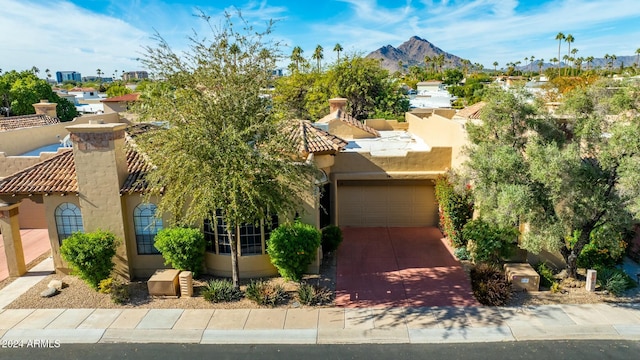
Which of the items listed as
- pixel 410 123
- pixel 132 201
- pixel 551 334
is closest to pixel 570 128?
pixel 551 334

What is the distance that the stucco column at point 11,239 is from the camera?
50.4 feet

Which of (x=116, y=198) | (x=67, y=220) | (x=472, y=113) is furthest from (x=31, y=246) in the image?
(x=472, y=113)

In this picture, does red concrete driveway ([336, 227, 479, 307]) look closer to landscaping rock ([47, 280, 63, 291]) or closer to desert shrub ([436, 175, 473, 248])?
desert shrub ([436, 175, 473, 248])

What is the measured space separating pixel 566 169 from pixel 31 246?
20722 mm

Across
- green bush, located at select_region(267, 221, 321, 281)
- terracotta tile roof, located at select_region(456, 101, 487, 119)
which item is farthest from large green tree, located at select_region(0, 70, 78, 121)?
green bush, located at select_region(267, 221, 321, 281)

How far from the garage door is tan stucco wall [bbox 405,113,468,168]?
2340 mm

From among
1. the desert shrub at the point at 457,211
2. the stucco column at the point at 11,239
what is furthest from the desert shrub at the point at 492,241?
the stucco column at the point at 11,239

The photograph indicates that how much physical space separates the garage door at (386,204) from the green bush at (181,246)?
26.6ft

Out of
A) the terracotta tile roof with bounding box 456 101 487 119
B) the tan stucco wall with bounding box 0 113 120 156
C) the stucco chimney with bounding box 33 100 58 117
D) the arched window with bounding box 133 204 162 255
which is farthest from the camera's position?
the stucco chimney with bounding box 33 100 58 117

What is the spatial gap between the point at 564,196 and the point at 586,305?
11.8 feet

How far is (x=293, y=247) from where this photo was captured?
14.3 meters

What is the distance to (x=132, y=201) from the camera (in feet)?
49.9

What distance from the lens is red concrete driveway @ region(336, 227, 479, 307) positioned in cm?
1381

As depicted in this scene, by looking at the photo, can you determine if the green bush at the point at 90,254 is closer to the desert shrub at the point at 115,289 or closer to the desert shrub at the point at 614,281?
the desert shrub at the point at 115,289
